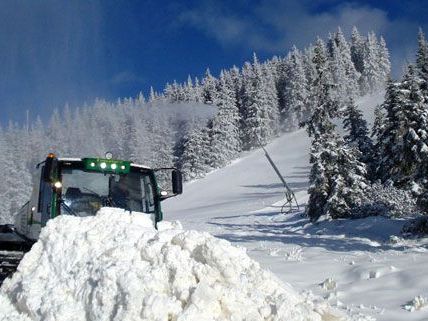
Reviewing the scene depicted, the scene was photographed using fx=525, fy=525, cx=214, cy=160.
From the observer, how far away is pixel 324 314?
5930 mm

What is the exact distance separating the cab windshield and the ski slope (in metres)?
3.26

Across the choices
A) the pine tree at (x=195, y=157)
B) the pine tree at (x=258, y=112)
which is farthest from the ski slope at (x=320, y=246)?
the pine tree at (x=258, y=112)

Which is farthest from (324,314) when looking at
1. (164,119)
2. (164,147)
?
(164,119)

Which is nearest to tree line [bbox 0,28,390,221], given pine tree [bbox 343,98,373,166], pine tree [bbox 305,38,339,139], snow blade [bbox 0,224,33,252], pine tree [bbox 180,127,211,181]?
pine tree [bbox 180,127,211,181]

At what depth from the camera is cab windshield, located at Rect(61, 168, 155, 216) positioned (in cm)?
865

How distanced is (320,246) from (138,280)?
13252 millimetres

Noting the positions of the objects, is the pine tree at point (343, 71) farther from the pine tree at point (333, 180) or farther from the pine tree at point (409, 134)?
the pine tree at point (409, 134)

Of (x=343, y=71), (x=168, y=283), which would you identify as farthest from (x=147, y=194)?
(x=343, y=71)

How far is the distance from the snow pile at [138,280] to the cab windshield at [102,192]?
4.71ft

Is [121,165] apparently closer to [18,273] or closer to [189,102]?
[18,273]

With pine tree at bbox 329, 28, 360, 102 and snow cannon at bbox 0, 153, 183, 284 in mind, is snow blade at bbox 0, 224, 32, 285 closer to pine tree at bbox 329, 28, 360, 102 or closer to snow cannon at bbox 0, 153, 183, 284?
snow cannon at bbox 0, 153, 183, 284

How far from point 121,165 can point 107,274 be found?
11.6ft

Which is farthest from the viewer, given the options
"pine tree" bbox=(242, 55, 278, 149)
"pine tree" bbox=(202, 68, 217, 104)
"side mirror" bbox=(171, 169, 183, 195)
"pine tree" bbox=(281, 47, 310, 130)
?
"pine tree" bbox=(202, 68, 217, 104)

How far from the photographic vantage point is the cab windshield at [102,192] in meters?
8.65
